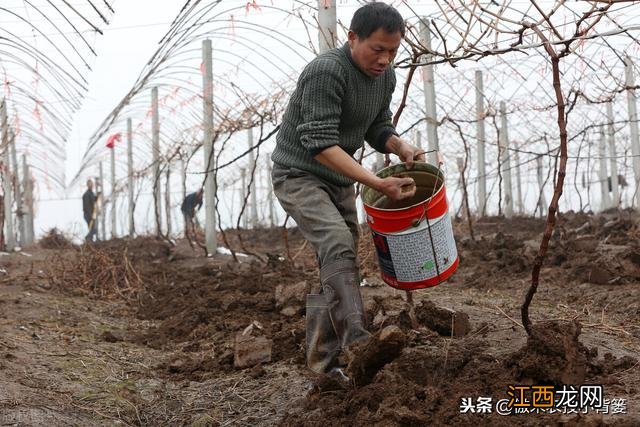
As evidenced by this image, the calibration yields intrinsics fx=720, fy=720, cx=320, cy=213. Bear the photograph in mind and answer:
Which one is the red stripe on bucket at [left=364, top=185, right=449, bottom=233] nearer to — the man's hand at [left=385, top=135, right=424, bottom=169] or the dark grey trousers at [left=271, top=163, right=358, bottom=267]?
the dark grey trousers at [left=271, top=163, right=358, bottom=267]

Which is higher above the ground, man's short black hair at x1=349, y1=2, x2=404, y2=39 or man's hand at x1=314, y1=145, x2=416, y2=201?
man's short black hair at x1=349, y1=2, x2=404, y2=39

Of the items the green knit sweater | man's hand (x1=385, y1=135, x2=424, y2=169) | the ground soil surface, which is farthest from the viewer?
man's hand (x1=385, y1=135, x2=424, y2=169)

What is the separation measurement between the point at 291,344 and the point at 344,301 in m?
1.07

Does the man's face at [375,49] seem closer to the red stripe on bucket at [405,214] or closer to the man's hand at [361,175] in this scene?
the man's hand at [361,175]

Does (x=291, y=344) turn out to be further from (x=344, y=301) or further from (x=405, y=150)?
(x=405, y=150)

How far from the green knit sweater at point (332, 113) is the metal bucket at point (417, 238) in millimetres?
236

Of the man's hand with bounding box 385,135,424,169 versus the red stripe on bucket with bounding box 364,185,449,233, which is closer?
the red stripe on bucket with bounding box 364,185,449,233

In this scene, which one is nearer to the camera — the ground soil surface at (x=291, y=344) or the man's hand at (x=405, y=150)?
the ground soil surface at (x=291, y=344)

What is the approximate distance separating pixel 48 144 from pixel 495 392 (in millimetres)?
17656

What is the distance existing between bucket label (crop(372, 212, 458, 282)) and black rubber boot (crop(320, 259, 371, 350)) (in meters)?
0.15

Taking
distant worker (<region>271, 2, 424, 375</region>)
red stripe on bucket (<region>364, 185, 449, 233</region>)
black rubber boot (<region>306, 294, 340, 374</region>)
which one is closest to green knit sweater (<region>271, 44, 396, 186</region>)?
distant worker (<region>271, 2, 424, 375</region>)

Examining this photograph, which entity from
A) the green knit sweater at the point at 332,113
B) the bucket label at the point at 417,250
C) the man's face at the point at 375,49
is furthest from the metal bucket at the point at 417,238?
the man's face at the point at 375,49

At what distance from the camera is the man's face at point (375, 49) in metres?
2.50

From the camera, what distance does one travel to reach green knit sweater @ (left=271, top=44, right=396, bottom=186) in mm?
2566
